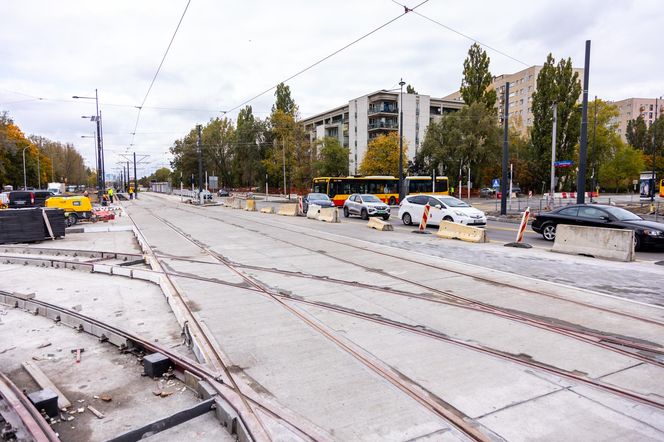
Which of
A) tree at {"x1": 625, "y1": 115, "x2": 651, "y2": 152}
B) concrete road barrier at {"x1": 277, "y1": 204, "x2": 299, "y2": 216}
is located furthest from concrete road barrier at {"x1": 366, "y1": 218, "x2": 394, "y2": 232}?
tree at {"x1": 625, "y1": 115, "x2": 651, "y2": 152}

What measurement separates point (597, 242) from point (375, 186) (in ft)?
94.2

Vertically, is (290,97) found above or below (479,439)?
above

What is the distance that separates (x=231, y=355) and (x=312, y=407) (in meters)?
1.53

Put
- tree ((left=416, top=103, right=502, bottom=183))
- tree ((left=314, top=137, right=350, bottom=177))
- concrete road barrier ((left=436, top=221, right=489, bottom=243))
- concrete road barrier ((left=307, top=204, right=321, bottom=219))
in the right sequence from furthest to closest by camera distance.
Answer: tree ((left=314, top=137, right=350, bottom=177)) → tree ((left=416, top=103, right=502, bottom=183)) → concrete road barrier ((left=307, top=204, right=321, bottom=219)) → concrete road barrier ((left=436, top=221, right=489, bottom=243))

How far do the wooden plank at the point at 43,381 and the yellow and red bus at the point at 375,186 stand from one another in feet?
105

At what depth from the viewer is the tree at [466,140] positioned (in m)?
54.0

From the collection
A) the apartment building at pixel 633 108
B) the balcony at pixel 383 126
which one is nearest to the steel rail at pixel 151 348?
the balcony at pixel 383 126

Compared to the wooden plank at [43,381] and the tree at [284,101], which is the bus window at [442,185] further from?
the wooden plank at [43,381]

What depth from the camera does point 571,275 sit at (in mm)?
9297

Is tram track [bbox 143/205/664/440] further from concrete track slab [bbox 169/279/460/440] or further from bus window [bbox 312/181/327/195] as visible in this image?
bus window [bbox 312/181/327/195]

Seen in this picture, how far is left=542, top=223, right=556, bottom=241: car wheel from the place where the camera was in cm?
1534

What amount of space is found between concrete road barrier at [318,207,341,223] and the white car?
12.0 ft

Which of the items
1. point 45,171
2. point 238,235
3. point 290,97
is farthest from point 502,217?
point 45,171

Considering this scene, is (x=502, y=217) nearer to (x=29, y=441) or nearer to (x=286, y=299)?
(x=286, y=299)
